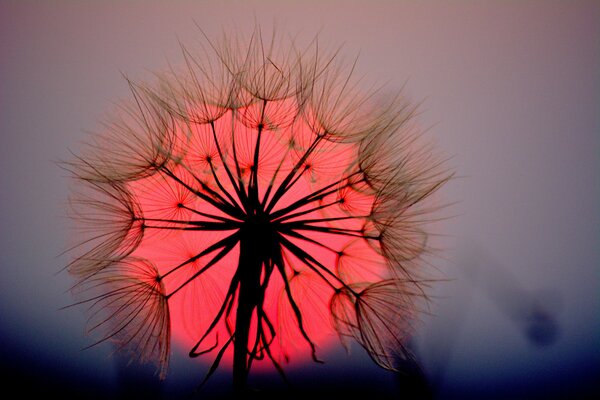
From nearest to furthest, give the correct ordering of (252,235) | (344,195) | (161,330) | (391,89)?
(252,235) < (161,330) < (344,195) < (391,89)

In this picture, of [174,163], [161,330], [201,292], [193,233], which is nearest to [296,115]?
[174,163]

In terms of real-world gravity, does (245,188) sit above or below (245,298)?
above

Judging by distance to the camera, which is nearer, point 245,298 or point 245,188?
point 245,298

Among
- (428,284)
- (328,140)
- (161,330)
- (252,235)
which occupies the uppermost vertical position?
(328,140)

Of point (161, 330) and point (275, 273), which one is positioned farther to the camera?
point (275, 273)

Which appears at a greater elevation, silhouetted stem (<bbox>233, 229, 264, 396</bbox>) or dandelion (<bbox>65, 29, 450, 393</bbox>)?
dandelion (<bbox>65, 29, 450, 393</bbox>)

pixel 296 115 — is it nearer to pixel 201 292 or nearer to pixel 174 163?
pixel 174 163

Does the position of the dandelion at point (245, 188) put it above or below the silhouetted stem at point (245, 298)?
above

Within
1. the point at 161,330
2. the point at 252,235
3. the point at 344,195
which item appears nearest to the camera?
the point at 252,235
